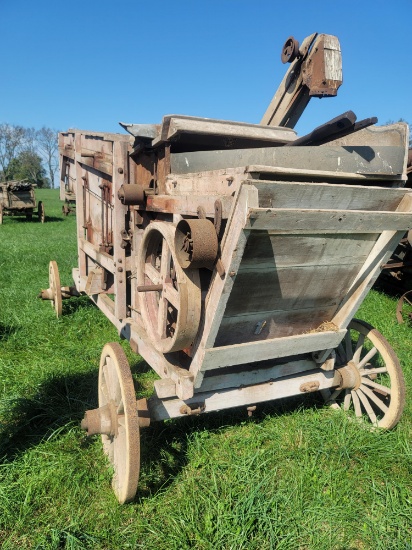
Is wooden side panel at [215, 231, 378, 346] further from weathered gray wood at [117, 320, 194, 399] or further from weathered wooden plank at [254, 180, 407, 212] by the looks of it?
weathered gray wood at [117, 320, 194, 399]

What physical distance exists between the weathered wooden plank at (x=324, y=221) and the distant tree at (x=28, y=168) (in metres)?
53.6

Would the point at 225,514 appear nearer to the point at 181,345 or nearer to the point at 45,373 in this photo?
the point at 181,345

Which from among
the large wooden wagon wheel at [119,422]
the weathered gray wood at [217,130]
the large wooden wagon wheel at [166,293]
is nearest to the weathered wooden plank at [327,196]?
the large wooden wagon wheel at [166,293]

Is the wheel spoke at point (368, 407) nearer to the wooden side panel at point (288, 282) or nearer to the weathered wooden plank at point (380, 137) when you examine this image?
the wooden side panel at point (288, 282)

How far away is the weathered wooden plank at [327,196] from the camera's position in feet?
5.42

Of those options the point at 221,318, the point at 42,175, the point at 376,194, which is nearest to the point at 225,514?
the point at 221,318

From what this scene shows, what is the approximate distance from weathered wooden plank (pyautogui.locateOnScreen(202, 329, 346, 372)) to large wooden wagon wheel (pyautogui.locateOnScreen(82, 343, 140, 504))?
0.45 m

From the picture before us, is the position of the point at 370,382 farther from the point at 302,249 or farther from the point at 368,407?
the point at 302,249

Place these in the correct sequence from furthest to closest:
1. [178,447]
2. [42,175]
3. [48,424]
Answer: [42,175] → [48,424] → [178,447]

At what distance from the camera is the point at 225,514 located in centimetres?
218

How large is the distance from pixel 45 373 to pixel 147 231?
2013 millimetres

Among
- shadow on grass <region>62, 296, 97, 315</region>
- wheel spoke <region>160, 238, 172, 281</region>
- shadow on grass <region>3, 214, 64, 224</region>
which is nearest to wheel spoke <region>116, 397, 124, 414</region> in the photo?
wheel spoke <region>160, 238, 172, 281</region>

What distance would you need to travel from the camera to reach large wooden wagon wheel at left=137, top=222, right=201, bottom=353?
2004mm

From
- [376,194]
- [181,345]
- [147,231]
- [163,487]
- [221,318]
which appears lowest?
[163,487]
